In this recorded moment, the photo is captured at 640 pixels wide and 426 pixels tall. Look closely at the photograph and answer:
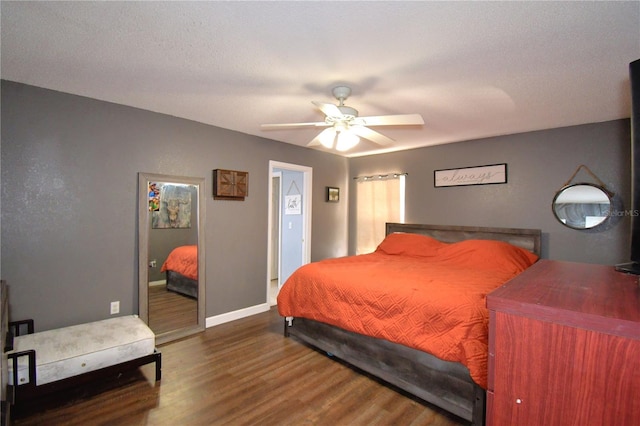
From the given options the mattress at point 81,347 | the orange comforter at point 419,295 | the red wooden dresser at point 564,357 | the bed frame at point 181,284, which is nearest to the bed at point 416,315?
the orange comforter at point 419,295

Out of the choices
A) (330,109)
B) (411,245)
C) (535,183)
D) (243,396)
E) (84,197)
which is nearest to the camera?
(330,109)

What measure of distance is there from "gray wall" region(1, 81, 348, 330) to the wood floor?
814mm

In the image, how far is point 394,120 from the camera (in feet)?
7.56

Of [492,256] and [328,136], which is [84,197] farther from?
[492,256]

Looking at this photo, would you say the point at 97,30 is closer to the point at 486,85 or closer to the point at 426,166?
the point at 486,85

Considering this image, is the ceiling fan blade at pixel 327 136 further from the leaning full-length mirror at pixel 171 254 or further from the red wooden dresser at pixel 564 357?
the red wooden dresser at pixel 564 357

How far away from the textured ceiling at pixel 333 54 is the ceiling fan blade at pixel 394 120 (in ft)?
0.89

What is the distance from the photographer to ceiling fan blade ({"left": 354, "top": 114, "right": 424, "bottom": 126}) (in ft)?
7.29

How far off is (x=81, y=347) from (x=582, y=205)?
4820mm

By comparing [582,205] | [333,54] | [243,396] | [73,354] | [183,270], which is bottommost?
[243,396]

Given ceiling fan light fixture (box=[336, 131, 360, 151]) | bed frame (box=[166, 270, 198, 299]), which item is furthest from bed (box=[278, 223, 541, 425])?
ceiling fan light fixture (box=[336, 131, 360, 151])

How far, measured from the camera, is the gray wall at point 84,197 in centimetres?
246

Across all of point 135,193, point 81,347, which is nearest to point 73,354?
point 81,347

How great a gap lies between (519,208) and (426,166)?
4.42 ft
